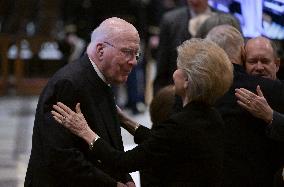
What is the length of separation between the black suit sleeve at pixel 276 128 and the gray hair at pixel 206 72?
43cm

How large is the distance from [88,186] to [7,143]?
5.75m

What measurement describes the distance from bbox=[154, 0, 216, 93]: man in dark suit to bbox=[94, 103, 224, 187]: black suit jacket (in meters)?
3.35

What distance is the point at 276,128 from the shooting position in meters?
3.94

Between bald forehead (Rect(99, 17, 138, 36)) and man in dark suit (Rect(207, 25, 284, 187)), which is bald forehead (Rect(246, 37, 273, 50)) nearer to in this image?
man in dark suit (Rect(207, 25, 284, 187))

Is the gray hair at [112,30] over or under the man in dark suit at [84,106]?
over

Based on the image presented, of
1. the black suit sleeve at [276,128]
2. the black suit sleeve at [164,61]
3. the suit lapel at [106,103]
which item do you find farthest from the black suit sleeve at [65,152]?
the black suit sleeve at [164,61]

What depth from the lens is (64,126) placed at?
3.60 metres

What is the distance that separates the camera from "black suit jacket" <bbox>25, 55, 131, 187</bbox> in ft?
11.8

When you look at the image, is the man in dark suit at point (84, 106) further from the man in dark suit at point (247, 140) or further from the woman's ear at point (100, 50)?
the man in dark suit at point (247, 140)

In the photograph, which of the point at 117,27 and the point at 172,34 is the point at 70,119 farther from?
the point at 172,34

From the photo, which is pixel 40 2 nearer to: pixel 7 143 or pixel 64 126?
pixel 7 143

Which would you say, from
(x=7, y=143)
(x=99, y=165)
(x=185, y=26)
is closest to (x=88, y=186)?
(x=99, y=165)

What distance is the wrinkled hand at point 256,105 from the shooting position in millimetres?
3953

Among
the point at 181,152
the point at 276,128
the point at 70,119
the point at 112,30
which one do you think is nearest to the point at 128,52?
the point at 112,30
